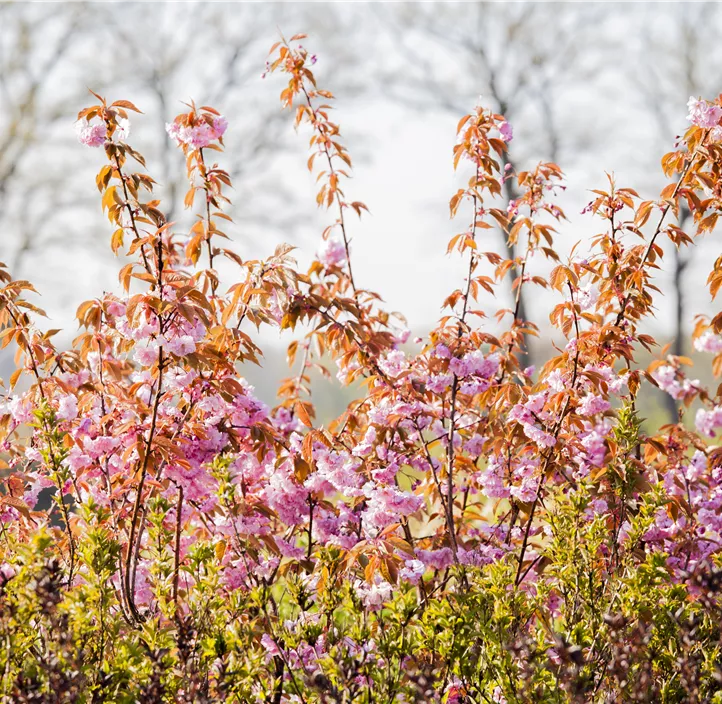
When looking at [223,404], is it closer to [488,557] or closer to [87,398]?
[87,398]

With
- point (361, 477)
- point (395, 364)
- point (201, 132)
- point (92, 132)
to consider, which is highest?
point (201, 132)

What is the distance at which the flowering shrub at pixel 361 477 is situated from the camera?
6.67 feet

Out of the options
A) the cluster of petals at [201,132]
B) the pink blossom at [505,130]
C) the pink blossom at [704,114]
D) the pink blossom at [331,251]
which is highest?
the pink blossom at [505,130]

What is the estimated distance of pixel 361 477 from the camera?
10.0 feet

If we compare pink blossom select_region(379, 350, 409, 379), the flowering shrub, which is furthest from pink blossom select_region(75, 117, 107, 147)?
pink blossom select_region(379, 350, 409, 379)

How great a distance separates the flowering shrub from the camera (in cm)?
203

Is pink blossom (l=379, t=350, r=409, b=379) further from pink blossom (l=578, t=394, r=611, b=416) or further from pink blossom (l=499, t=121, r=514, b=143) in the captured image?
pink blossom (l=499, t=121, r=514, b=143)

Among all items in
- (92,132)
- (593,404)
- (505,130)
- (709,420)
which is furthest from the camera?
(505,130)

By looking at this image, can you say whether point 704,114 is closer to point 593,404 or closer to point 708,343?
point 708,343

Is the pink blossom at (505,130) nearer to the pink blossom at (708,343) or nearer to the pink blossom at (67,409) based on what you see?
the pink blossom at (708,343)


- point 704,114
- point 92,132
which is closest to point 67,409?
point 92,132

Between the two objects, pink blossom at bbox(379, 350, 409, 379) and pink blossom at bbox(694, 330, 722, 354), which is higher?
pink blossom at bbox(694, 330, 722, 354)

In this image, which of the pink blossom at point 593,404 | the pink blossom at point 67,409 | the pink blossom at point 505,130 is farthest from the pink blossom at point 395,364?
the pink blossom at point 67,409

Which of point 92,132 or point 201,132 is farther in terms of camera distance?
point 201,132
